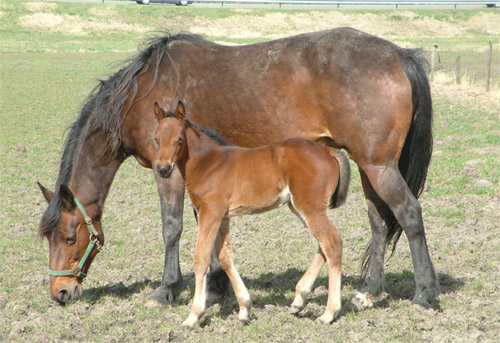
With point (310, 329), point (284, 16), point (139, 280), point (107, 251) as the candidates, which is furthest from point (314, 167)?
point (284, 16)

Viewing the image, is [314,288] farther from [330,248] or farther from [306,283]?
[330,248]

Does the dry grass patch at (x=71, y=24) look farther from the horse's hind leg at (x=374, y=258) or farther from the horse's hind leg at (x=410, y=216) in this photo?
the horse's hind leg at (x=410, y=216)

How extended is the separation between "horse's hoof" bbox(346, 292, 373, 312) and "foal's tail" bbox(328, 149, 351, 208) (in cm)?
90

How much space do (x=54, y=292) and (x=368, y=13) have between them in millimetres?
54799

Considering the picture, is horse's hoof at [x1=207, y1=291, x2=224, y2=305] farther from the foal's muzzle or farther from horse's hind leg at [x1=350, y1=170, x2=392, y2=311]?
the foal's muzzle

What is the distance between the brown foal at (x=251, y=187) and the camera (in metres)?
4.58

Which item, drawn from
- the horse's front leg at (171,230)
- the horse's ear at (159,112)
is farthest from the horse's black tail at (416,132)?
the horse's ear at (159,112)

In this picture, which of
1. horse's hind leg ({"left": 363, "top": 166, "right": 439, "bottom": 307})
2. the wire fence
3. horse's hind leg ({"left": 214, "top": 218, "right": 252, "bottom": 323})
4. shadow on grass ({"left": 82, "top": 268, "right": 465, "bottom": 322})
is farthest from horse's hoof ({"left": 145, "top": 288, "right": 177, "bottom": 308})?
the wire fence

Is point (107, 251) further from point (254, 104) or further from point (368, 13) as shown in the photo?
point (368, 13)

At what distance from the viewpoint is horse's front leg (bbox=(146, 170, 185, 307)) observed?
530cm

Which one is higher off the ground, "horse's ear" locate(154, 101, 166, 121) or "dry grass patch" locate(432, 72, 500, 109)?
"horse's ear" locate(154, 101, 166, 121)

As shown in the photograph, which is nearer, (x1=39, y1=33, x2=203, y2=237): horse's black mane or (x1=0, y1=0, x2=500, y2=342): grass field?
Result: (x1=0, y1=0, x2=500, y2=342): grass field

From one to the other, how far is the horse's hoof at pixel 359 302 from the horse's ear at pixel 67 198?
2.72 meters

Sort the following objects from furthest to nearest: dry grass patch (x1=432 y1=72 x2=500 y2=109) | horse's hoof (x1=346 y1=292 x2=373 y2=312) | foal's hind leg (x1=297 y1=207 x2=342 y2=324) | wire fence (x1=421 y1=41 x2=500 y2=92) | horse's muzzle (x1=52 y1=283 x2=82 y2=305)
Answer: wire fence (x1=421 y1=41 x2=500 y2=92), dry grass patch (x1=432 y1=72 x2=500 y2=109), horse's muzzle (x1=52 y1=283 x2=82 y2=305), horse's hoof (x1=346 y1=292 x2=373 y2=312), foal's hind leg (x1=297 y1=207 x2=342 y2=324)
